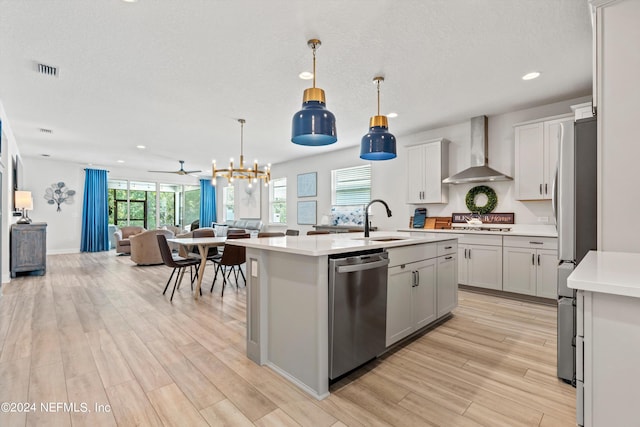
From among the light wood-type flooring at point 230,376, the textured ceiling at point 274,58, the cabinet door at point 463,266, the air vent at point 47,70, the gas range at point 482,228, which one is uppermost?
the textured ceiling at point 274,58

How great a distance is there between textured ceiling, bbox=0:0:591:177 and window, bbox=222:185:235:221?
20.6ft

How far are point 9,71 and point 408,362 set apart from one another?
4825 millimetres

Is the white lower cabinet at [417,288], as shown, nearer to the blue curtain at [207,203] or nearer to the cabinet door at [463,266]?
the cabinet door at [463,266]

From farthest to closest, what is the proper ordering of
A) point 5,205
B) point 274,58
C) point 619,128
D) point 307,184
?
point 307,184, point 5,205, point 274,58, point 619,128

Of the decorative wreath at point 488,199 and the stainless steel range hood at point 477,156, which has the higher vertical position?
the stainless steel range hood at point 477,156

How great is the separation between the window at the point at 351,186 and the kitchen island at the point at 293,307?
4110 millimetres

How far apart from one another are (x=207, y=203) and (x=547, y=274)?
10.6 m

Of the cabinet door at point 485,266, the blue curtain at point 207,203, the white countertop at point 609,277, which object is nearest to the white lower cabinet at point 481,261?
the cabinet door at point 485,266

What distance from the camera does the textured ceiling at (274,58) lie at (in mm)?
2295

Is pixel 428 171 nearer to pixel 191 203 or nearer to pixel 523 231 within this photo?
pixel 523 231

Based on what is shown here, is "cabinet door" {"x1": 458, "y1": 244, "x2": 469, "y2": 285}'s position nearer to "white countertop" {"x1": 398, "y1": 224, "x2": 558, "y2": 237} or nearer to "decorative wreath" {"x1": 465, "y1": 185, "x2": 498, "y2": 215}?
"white countertop" {"x1": 398, "y1": 224, "x2": 558, "y2": 237}

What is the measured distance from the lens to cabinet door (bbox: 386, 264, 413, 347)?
2.41 m

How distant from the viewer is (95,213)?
355 inches

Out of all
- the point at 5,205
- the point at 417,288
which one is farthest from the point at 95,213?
the point at 417,288
